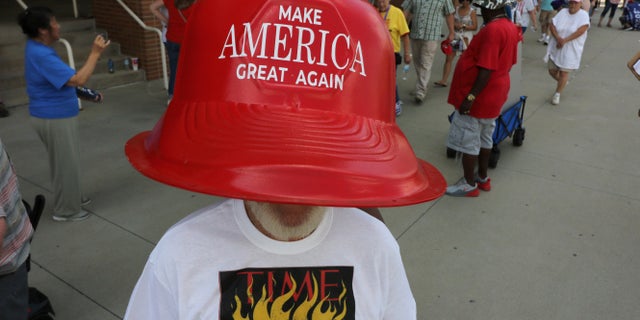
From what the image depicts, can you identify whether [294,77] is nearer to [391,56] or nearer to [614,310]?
[391,56]

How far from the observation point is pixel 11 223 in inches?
84.4

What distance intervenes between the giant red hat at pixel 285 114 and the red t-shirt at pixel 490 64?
335 centimetres

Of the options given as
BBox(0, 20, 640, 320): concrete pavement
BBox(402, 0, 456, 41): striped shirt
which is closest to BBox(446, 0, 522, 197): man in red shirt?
BBox(0, 20, 640, 320): concrete pavement

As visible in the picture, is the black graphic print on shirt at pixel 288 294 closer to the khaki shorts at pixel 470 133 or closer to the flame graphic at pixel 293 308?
the flame graphic at pixel 293 308

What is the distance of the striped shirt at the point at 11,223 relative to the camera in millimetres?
2078

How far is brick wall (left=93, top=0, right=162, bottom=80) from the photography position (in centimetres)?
789

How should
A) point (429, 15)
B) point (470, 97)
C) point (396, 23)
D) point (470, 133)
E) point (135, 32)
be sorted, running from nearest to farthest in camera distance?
point (470, 97) < point (470, 133) < point (396, 23) < point (429, 15) < point (135, 32)

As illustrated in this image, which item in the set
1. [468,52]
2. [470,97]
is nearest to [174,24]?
[468,52]

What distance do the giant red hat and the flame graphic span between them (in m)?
0.43

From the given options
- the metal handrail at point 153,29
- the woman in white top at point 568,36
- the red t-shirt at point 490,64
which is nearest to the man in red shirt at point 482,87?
the red t-shirt at point 490,64

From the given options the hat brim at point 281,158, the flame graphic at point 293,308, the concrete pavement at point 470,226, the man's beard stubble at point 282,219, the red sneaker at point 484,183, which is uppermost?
the hat brim at point 281,158

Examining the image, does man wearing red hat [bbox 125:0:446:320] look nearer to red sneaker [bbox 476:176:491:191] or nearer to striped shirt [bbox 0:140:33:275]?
striped shirt [bbox 0:140:33:275]

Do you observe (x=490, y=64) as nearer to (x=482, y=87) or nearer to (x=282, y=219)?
(x=482, y=87)

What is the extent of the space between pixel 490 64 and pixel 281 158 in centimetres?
369
